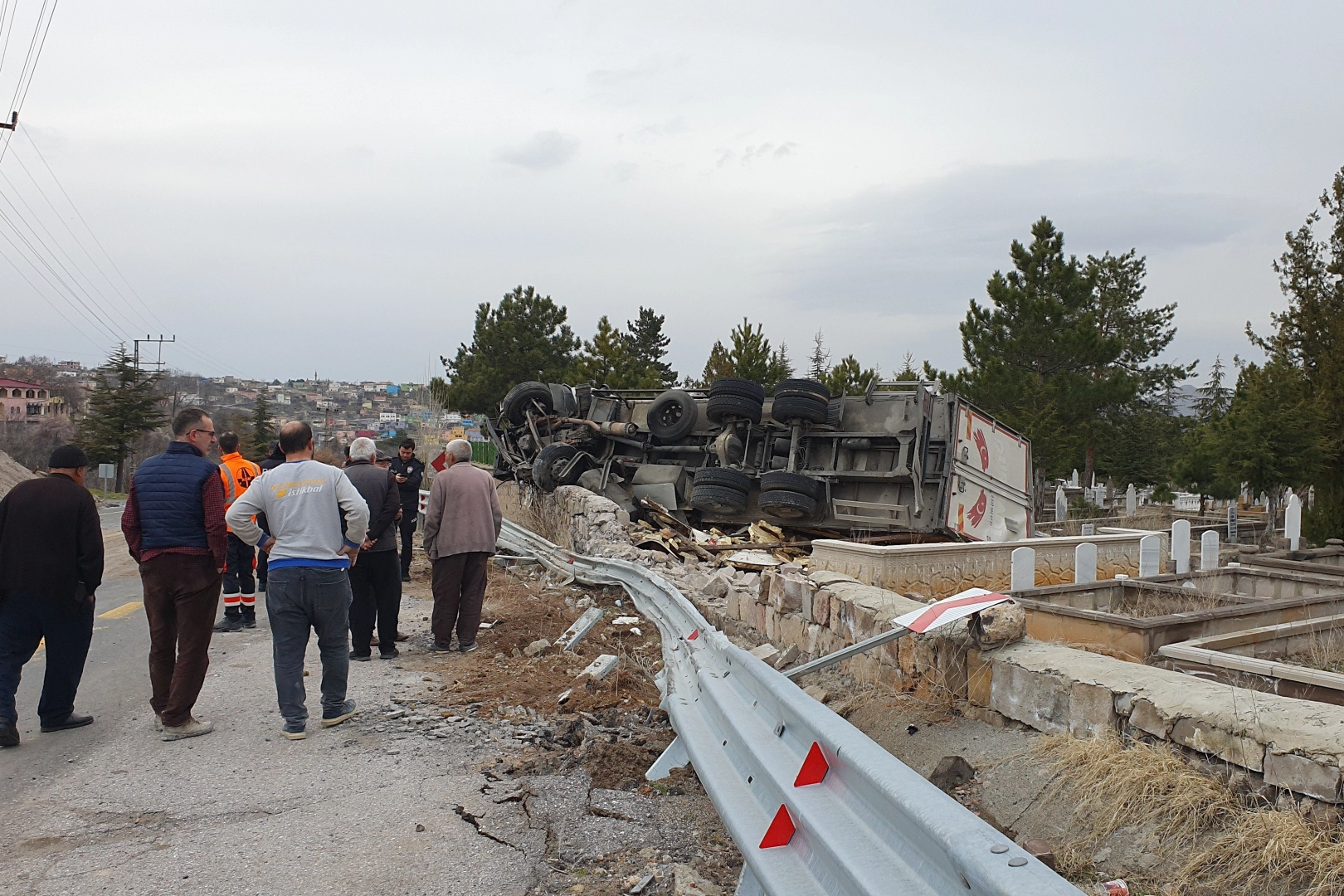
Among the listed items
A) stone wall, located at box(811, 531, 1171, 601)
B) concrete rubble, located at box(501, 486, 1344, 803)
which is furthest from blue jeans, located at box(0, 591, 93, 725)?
stone wall, located at box(811, 531, 1171, 601)

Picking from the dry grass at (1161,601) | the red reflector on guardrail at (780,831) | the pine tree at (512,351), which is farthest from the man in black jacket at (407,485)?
the pine tree at (512,351)

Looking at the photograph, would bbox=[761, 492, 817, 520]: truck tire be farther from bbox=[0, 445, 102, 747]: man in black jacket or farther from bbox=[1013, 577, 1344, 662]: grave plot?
bbox=[0, 445, 102, 747]: man in black jacket

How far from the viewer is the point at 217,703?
21.3 feet

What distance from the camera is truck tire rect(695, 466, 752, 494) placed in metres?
13.4

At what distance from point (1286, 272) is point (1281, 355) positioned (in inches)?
88.1

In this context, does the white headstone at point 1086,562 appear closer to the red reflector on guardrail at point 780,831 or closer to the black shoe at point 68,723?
the red reflector on guardrail at point 780,831

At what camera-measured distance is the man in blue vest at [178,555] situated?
19.3 ft

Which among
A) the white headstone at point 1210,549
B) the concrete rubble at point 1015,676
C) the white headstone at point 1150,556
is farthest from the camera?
the white headstone at point 1210,549

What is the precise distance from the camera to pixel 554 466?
16156 mm

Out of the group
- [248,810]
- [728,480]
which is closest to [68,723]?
[248,810]

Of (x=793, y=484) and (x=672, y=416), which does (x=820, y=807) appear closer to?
(x=793, y=484)

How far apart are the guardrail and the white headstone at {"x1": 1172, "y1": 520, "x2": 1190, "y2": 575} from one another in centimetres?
842

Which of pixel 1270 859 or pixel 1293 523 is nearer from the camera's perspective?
pixel 1270 859

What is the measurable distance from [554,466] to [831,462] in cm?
494
